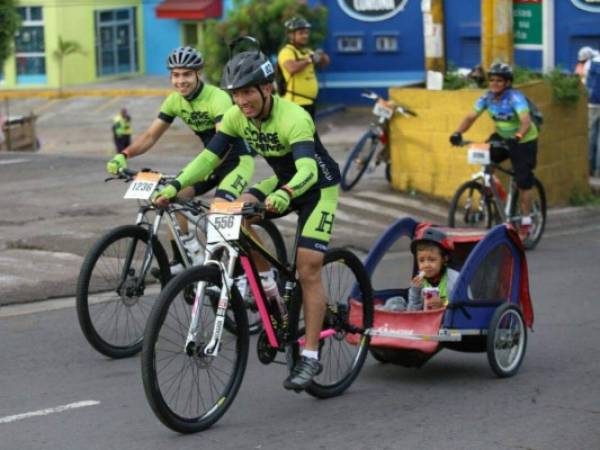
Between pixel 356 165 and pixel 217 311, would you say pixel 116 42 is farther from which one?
pixel 217 311

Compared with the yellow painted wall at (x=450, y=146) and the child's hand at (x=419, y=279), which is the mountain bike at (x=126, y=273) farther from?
the yellow painted wall at (x=450, y=146)

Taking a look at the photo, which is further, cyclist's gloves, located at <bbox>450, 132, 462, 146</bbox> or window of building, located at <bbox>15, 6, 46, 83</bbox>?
window of building, located at <bbox>15, 6, 46, 83</bbox>

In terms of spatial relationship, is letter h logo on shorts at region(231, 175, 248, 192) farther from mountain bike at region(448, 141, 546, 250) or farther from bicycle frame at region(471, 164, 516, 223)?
bicycle frame at region(471, 164, 516, 223)

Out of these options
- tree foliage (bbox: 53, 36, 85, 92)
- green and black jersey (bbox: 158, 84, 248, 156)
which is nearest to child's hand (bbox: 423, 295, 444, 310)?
green and black jersey (bbox: 158, 84, 248, 156)

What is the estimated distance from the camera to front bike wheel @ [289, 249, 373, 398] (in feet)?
26.2

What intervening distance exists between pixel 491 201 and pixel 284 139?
644 centimetres

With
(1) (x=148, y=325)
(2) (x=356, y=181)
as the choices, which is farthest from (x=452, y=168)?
(1) (x=148, y=325)

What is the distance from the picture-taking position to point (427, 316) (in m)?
8.13

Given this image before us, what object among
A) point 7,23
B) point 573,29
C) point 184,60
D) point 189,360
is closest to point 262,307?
point 189,360

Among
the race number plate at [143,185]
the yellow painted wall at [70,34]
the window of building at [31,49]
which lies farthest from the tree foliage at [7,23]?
the window of building at [31,49]

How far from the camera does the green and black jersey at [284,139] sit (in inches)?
295

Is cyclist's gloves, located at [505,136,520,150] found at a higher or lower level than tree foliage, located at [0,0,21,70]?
lower

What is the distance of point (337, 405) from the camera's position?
25.5 ft

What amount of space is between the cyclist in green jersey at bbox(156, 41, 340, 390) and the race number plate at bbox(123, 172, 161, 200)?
627mm
